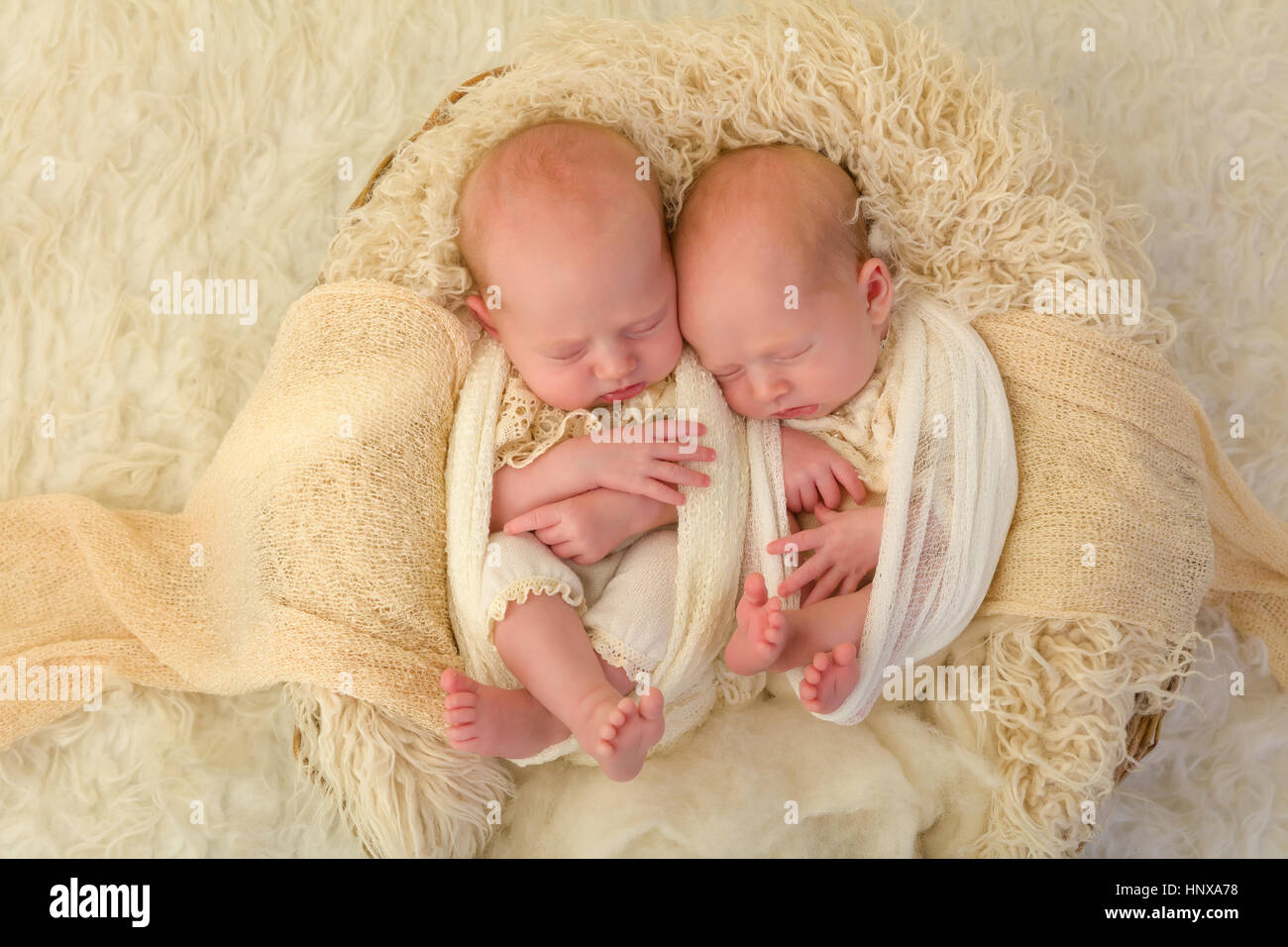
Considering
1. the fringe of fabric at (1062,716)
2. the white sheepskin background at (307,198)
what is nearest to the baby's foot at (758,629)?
the fringe of fabric at (1062,716)

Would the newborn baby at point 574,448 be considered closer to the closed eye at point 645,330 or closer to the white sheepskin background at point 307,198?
the closed eye at point 645,330

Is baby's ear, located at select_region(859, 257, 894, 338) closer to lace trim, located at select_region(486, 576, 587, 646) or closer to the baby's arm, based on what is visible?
the baby's arm

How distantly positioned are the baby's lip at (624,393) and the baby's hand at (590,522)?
132mm

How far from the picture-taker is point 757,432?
1634 millimetres

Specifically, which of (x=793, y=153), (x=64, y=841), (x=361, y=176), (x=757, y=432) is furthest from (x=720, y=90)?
(x=64, y=841)

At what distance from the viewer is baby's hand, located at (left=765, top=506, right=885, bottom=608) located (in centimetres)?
154

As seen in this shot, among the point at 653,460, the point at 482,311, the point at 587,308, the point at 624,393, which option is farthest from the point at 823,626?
the point at 482,311

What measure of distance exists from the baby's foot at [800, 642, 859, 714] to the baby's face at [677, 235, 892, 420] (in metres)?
0.36

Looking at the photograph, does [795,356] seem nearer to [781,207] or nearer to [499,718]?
[781,207]

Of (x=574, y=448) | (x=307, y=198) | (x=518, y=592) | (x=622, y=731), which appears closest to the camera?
(x=622, y=731)

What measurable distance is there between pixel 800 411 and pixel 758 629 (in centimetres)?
36

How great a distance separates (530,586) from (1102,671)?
76 centimetres

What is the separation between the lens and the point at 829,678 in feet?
4.62

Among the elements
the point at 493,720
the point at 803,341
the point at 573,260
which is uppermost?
the point at 573,260
